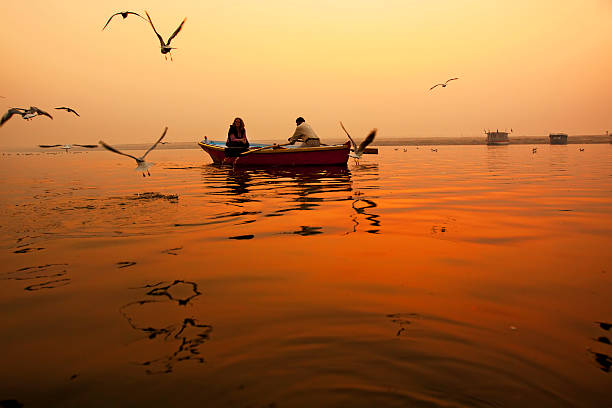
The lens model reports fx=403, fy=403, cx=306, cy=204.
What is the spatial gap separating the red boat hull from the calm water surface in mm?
13066

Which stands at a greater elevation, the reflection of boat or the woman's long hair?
the woman's long hair

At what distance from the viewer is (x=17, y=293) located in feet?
14.2

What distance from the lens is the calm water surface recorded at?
99.5 inches

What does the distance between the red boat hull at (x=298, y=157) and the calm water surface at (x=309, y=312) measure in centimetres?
1307

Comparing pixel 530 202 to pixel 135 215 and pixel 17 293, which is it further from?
pixel 17 293

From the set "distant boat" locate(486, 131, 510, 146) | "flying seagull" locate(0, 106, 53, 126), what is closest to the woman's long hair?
"flying seagull" locate(0, 106, 53, 126)

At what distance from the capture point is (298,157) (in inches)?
843

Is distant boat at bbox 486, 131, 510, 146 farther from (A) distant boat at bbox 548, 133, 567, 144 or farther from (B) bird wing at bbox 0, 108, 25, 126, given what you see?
(B) bird wing at bbox 0, 108, 25, 126

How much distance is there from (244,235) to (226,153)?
56.7ft

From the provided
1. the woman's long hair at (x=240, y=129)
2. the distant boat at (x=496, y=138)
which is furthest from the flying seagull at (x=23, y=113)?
the distant boat at (x=496, y=138)

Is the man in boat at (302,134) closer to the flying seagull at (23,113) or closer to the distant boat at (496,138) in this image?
the flying seagull at (23,113)

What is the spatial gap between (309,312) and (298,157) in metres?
18.1

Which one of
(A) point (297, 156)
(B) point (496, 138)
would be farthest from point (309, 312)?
(B) point (496, 138)

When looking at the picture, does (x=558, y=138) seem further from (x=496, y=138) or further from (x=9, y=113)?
(x=9, y=113)
